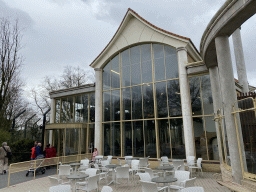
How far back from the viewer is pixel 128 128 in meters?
12.8

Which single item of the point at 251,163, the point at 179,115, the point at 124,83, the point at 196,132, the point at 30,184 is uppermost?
the point at 124,83

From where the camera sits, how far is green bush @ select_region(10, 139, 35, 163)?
15.4 m

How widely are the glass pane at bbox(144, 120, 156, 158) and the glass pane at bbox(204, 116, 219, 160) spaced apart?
10.5ft

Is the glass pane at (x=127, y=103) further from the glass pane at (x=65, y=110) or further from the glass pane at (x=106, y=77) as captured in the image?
the glass pane at (x=65, y=110)

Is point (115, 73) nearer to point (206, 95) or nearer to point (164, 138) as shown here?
point (164, 138)

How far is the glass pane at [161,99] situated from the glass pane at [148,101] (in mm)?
426

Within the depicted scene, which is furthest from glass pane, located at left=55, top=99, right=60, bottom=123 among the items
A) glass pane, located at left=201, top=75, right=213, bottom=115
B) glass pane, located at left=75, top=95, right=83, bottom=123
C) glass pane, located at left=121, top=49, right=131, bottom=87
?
Answer: glass pane, located at left=201, top=75, right=213, bottom=115

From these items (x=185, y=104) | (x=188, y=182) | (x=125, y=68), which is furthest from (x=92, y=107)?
(x=188, y=182)

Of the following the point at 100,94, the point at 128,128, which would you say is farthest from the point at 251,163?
the point at 100,94

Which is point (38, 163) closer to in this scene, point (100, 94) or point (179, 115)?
point (100, 94)

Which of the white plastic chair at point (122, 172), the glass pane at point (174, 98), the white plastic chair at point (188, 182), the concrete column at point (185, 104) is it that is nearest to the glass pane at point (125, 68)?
the glass pane at point (174, 98)

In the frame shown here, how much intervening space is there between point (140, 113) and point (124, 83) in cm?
270

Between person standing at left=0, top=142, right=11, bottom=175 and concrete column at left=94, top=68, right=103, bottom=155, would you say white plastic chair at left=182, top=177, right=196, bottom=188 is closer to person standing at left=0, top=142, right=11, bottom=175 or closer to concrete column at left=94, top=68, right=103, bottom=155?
concrete column at left=94, top=68, right=103, bottom=155

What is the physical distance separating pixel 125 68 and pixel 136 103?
2.94m
